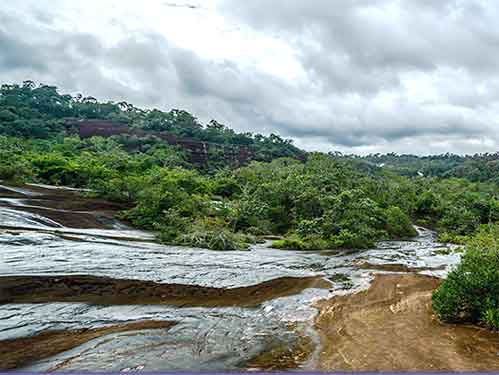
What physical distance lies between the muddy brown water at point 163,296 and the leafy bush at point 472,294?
7.41 ft

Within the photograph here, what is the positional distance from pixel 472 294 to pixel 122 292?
6.82 m

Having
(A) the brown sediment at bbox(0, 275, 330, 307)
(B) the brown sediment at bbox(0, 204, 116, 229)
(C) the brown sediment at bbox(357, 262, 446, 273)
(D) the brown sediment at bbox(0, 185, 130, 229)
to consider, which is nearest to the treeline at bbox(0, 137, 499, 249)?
(D) the brown sediment at bbox(0, 185, 130, 229)

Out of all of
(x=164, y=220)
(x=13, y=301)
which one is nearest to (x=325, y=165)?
(x=164, y=220)

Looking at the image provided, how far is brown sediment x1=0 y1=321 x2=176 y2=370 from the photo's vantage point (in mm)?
5602

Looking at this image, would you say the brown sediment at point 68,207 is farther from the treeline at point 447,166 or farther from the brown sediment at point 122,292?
the treeline at point 447,166

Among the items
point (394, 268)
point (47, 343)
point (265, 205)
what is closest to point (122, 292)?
point (47, 343)

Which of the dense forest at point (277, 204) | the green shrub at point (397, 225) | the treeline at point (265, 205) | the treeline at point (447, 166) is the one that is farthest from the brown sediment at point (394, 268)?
the treeline at point (447, 166)

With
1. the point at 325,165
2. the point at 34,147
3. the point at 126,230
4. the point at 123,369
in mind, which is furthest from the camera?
the point at 34,147

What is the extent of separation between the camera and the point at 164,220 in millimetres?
22047

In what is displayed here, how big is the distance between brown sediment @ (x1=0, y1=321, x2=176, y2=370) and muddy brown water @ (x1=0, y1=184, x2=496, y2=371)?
4cm

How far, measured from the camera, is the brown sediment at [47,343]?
5.60 meters

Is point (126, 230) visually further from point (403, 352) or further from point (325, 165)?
point (325, 165)

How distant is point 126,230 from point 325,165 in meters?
23.4

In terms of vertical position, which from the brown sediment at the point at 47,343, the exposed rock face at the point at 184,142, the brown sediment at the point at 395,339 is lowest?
the brown sediment at the point at 47,343
